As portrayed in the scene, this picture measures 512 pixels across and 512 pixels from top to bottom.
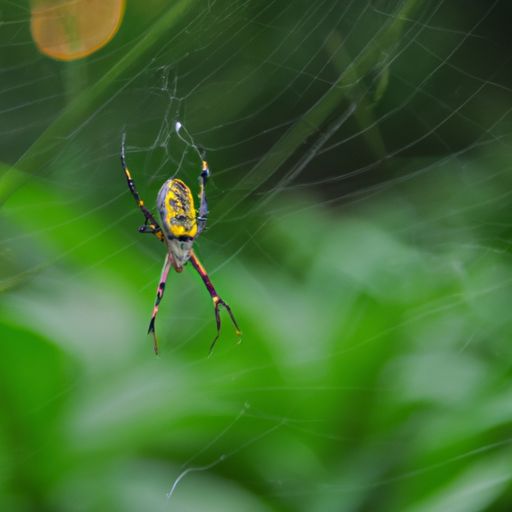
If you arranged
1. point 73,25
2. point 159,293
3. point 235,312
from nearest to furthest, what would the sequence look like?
point 235,312 → point 159,293 → point 73,25

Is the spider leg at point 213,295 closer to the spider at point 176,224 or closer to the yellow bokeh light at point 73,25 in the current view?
the spider at point 176,224

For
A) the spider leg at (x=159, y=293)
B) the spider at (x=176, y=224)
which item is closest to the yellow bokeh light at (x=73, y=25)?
the spider at (x=176, y=224)

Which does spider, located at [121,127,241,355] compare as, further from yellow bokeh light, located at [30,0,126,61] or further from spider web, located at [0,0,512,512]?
yellow bokeh light, located at [30,0,126,61]

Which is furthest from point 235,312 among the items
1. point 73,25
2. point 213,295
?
point 73,25

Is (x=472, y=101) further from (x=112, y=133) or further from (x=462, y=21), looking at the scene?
(x=112, y=133)

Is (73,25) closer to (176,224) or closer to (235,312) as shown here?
(176,224)

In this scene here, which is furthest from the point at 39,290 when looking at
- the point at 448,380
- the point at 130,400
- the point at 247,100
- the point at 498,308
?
the point at 247,100

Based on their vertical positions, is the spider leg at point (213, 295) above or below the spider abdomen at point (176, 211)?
below

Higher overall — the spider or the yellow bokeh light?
the yellow bokeh light

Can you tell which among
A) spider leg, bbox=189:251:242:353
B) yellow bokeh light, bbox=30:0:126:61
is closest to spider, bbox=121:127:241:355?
spider leg, bbox=189:251:242:353
